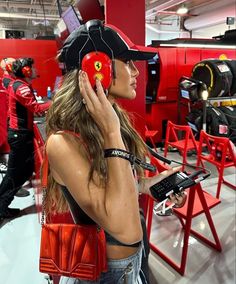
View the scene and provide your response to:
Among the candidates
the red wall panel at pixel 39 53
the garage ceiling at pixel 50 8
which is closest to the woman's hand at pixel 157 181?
the red wall panel at pixel 39 53

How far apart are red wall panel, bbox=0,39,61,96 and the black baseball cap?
5506mm

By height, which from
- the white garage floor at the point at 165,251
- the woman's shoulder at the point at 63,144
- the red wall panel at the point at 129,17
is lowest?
the white garage floor at the point at 165,251

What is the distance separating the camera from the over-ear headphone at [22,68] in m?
2.86

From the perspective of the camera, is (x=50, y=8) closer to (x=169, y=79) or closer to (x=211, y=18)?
(x=211, y=18)

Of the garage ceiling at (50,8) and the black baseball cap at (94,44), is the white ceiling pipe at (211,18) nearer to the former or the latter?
the garage ceiling at (50,8)

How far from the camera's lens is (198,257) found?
2350 millimetres

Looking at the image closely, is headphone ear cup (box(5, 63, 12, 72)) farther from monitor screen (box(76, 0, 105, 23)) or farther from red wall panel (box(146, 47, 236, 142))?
red wall panel (box(146, 47, 236, 142))

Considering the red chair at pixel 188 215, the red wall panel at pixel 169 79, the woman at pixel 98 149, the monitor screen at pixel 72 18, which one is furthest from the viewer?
the red wall panel at pixel 169 79

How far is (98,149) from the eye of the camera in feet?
2.93

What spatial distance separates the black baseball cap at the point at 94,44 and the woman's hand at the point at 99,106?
12 cm

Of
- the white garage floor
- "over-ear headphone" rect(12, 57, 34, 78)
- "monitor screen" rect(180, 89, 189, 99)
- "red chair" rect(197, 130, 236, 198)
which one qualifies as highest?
"over-ear headphone" rect(12, 57, 34, 78)

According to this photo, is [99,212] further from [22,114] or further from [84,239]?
[22,114]

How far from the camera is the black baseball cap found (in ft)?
2.89

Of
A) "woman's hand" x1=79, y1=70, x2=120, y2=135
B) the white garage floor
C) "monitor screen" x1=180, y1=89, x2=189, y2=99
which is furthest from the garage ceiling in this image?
Answer: "woman's hand" x1=79, y1=70, x2=120, y2=135
